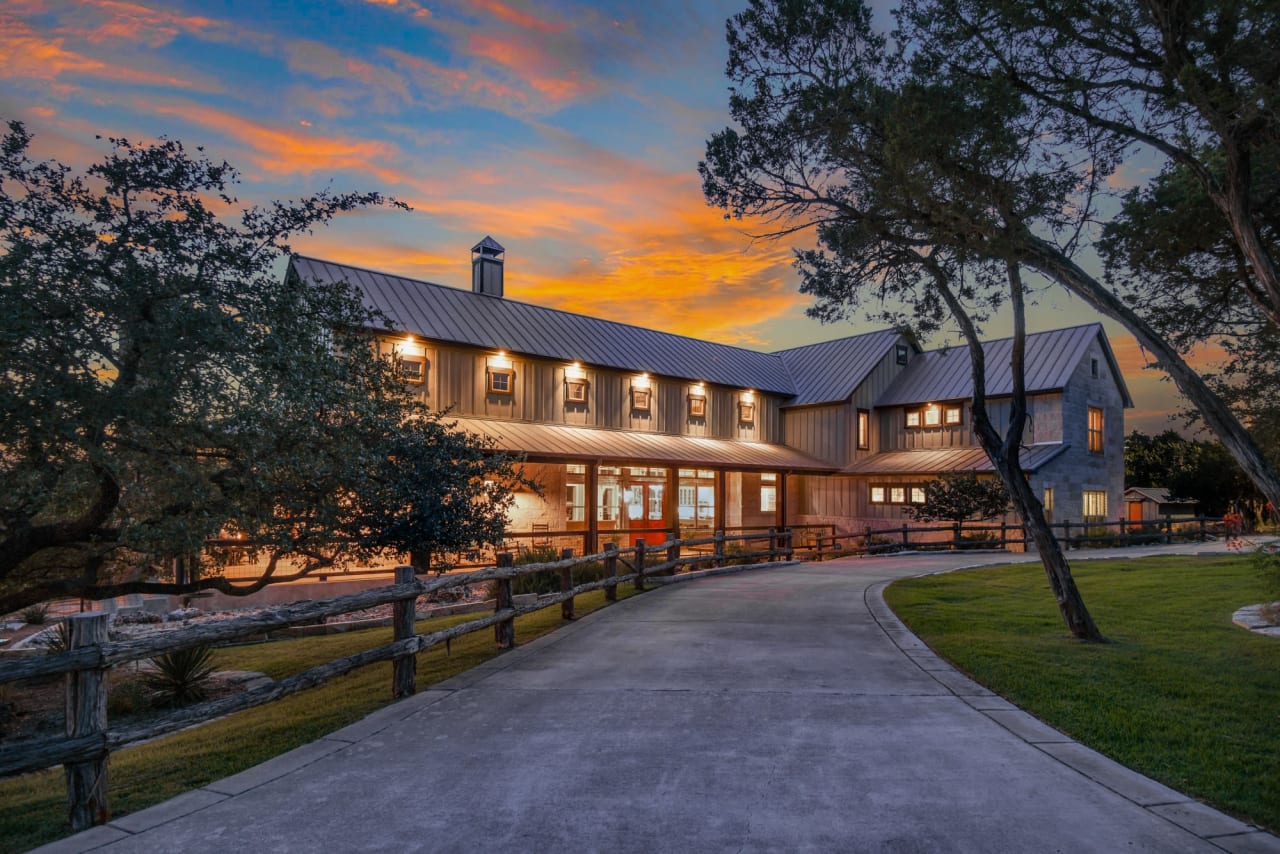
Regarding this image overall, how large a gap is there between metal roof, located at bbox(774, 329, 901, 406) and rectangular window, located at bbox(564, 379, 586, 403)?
36.4ft

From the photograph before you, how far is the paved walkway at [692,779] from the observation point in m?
4.08

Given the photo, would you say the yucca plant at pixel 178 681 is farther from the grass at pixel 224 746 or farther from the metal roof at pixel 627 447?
the metal roof at pixel 627 447

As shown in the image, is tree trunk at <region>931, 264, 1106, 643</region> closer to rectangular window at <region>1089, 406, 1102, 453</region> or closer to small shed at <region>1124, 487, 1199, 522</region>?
rectangular window at <region>1089, 406, 1102, 453</region>

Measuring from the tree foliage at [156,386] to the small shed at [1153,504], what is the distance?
154ft

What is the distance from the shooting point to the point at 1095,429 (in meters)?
30.9

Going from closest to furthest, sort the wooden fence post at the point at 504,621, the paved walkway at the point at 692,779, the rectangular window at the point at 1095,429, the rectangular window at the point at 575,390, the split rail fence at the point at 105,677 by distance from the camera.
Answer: the paved walkway at the point at 692,779 < the split rail fence at the point at 105,677 < the wooden fence post at the point at 504,621 < the rectangular window at the point at 575,390 < the rectangular window at the point at 1095,429

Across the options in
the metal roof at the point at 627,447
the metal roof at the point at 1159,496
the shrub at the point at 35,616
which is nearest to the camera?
the shrub at the point at 35,616

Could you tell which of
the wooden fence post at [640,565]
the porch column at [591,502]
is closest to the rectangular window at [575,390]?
the porch column at [591,502]

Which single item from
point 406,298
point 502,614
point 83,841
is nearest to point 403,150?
point 406,298

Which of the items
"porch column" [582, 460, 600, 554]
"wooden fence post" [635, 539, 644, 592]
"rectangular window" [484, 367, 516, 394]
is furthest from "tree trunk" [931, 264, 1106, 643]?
"rectangular window" [484, 367, 516, 394]

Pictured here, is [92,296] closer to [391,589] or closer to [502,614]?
[391,589]

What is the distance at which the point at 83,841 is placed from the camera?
164 inches

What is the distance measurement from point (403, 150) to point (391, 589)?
46.5 feet

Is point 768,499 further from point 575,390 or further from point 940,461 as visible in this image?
point 575,390
